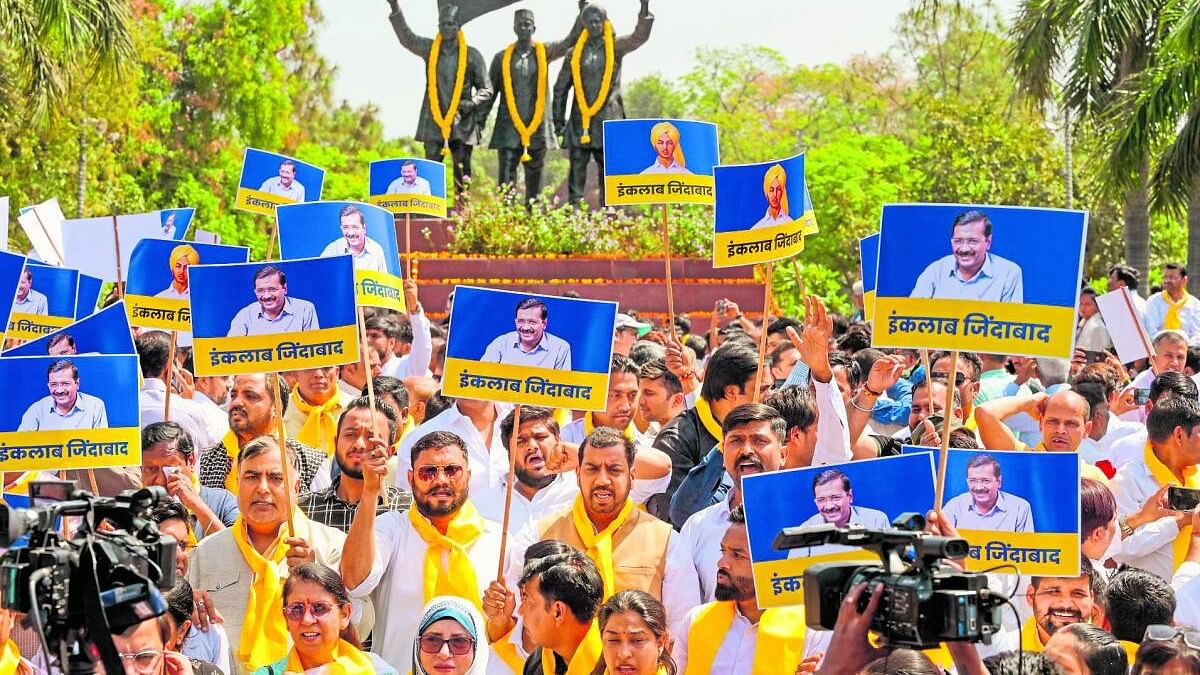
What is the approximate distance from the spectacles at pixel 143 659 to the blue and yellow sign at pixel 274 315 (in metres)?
2.19

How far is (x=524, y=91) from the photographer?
2234cm

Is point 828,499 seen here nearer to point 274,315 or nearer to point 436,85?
point 274,315

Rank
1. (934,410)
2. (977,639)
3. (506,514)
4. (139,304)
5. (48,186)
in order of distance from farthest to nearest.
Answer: (48,186) < (139,304) < (934,410) < (506,514) < (977,639)

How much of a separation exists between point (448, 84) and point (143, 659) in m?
17.0

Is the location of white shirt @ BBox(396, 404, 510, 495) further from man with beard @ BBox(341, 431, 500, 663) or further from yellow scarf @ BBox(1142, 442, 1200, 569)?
yellow scarf @ BBox(1142, 442, 1200, 569)

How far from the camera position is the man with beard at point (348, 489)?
7453 millimetres

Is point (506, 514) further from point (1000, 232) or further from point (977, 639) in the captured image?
point (977, 639)

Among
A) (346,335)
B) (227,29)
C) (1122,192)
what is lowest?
(346,335)

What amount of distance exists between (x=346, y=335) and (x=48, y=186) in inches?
910

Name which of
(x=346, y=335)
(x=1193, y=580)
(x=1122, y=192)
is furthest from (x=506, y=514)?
(x=1122, y=192)

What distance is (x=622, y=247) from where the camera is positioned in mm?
21609

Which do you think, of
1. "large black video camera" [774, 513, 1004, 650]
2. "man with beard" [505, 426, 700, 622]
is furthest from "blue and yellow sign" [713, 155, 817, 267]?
"large black video camera" [774, 513, 1004, 650]

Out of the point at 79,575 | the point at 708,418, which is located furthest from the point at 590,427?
the point at 79,575

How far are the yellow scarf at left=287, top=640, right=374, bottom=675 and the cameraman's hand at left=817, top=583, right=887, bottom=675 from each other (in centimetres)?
243
